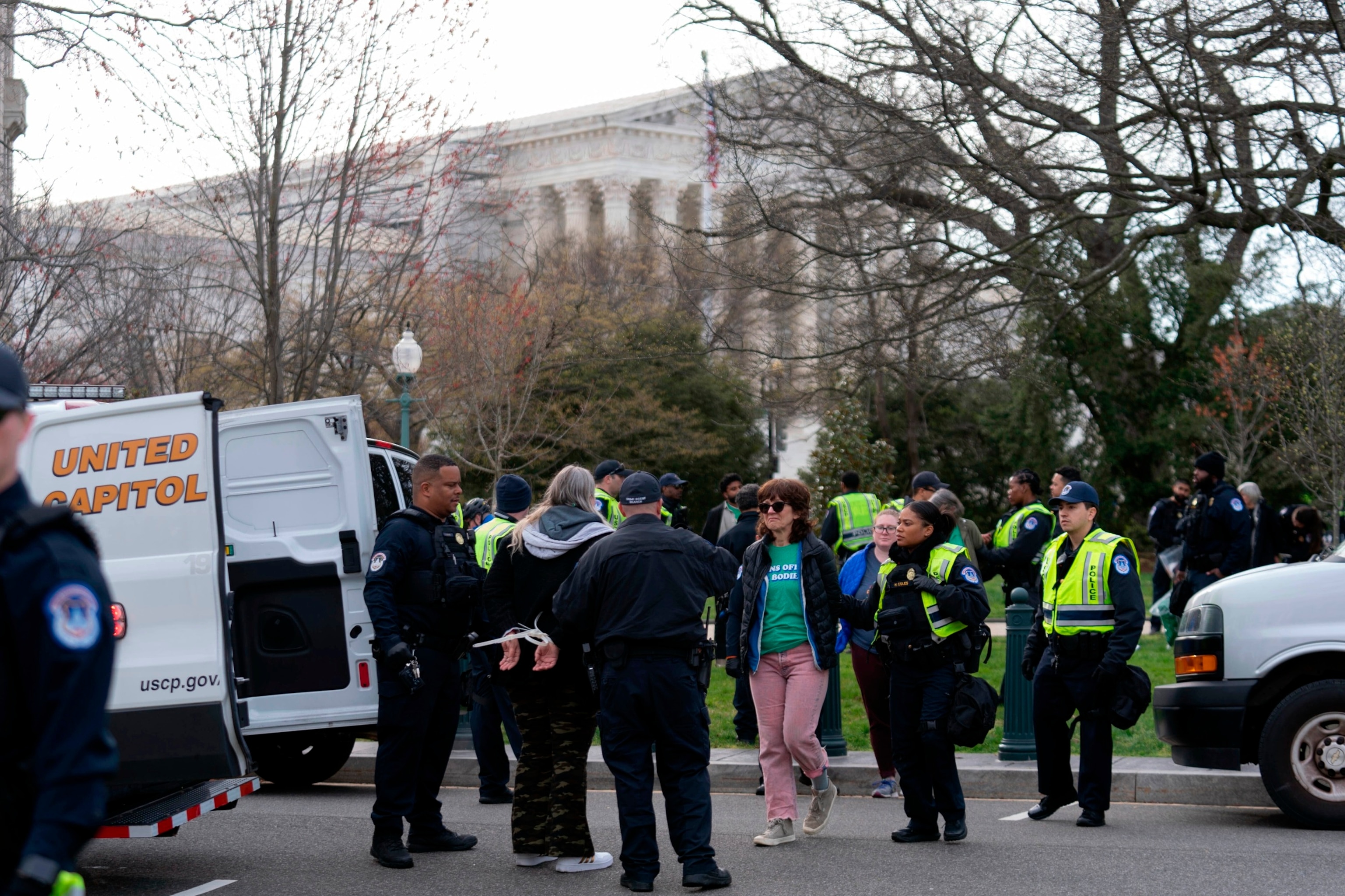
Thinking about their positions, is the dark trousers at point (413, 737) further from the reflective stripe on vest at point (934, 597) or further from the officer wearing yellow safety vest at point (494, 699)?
the reflective stripe on vest at point (934, 597)

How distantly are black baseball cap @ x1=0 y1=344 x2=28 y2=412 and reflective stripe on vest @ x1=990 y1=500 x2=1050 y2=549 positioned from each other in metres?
9.36

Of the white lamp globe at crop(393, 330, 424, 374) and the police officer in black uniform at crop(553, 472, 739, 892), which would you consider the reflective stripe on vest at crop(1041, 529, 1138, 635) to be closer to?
the police officer in black uniform at crop(553, 472, 739, 892)

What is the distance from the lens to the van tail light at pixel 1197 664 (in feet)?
26.3

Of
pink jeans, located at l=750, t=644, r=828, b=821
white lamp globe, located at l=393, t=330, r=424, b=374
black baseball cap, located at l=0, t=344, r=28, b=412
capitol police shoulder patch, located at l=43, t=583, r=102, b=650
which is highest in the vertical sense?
white lamp globe, located at l=393, t=330, r=424, b=374

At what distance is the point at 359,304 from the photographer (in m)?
20.4

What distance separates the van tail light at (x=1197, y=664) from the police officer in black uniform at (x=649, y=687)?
9.87 ft

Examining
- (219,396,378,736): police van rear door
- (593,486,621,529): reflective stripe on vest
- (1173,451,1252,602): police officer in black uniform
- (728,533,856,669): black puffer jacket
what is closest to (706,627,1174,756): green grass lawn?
(1173,451,1252,602): police officer in black uniform

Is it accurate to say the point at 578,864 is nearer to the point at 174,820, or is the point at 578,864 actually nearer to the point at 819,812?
the point at 819,812

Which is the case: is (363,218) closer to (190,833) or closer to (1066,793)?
(190,833)

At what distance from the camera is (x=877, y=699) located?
A: 8.80 meters

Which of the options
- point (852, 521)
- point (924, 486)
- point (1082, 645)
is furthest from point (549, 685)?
point (852, 521)

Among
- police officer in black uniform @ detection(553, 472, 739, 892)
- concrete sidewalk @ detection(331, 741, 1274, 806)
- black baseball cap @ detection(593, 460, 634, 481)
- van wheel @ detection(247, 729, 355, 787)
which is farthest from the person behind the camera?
black baseball cap @ detection(593, 460, 634, 481)

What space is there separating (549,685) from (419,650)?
76 centimetres

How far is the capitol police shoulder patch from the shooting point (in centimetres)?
261
